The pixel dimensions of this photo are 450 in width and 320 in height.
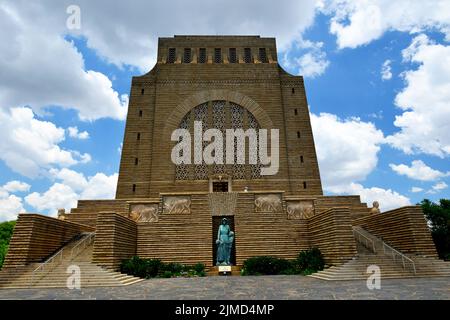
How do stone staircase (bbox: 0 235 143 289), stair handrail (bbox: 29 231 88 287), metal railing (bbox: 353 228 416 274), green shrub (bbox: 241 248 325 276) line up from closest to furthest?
1. stone staircase (bbox: 0 235 143 289)
2. stair handrail (bbox: 29 231 88 287)
3. metal railing (bbox: 353 228 416 274)
4. green shrub (bbox: 241 248 325 276)

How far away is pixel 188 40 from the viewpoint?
24.0m

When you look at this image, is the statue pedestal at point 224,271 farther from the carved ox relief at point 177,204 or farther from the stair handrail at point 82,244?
the stair handrail at point 82,244

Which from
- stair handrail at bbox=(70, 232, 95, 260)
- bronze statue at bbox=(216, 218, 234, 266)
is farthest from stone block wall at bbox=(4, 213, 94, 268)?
bronze statue at bbox=(216, 218, 234, 266)

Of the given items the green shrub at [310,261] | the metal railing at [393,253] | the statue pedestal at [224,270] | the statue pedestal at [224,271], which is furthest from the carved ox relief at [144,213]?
the metal railing at [393,253]

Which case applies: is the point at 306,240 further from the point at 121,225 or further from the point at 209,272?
the point at 121,225

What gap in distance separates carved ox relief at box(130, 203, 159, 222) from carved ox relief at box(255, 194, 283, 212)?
449 centimetres

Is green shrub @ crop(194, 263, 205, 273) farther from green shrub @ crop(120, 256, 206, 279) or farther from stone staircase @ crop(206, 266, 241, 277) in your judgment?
stone staircase @ crop(206, 266, 241, 277)

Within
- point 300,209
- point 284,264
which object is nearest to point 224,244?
point 284,264

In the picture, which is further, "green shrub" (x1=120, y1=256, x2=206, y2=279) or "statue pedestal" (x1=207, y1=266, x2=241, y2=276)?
"statue pedestal" (x1=207, y1=266, x2=241, y2=276)

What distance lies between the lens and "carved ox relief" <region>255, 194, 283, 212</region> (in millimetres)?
13289

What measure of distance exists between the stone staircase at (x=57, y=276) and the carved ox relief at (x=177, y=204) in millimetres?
3437
